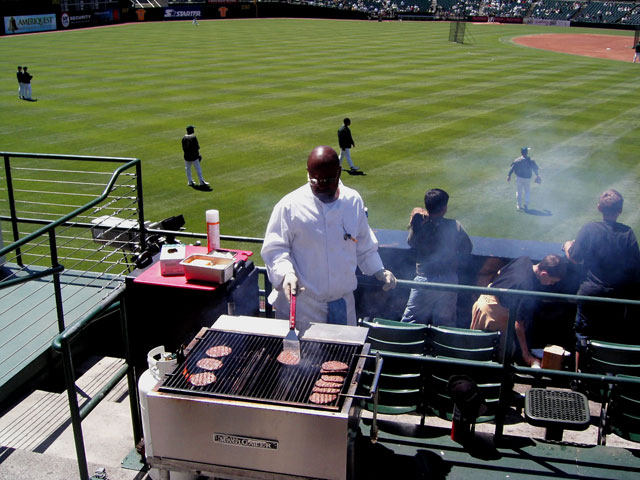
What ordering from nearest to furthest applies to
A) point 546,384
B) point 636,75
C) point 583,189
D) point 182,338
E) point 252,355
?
point 252,355 → point 182,338 → point 546,384 → point 583,189 → point 636,75

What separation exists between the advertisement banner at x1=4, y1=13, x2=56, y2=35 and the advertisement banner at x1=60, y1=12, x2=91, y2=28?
1117mm

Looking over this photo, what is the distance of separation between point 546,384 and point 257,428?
4.02 meters

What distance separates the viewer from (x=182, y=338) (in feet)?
15.0

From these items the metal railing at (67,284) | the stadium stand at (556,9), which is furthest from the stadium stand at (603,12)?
the metal railing at (67,284)

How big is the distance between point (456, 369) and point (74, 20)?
58358mm

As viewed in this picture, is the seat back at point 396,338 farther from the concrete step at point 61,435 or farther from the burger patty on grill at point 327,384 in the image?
the concrete step at point 61,435

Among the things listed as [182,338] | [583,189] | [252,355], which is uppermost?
[252,355]

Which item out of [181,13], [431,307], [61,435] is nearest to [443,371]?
[431,307]

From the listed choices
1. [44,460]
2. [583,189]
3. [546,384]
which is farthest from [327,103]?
[44,460]

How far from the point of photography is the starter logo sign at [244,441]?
10.4ft

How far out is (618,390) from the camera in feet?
16.0

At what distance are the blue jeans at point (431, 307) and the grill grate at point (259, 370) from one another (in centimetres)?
242

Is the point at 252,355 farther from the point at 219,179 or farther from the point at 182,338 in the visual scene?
the point at 219,179

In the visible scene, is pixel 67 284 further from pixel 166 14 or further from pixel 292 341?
pixel 166 14
